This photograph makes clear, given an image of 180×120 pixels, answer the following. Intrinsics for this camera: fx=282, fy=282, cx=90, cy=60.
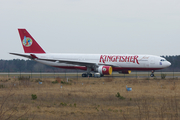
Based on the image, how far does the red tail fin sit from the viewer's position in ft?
160

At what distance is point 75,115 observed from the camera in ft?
39.0

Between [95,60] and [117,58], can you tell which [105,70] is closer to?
[117,58]

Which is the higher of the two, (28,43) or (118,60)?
(28,43)

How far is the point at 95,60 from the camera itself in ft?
146

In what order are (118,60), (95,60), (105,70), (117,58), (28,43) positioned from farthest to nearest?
(28,43)
(95,60)
(117,58)
(118,60)
(105,70)

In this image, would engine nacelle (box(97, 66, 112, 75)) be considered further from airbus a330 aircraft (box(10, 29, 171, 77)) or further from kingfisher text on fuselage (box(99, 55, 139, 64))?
kingfisher text on fuselage (box(99, 55, 139, 64))

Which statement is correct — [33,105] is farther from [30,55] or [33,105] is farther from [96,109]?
[30,55]

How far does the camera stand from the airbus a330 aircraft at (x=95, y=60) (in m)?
41.8

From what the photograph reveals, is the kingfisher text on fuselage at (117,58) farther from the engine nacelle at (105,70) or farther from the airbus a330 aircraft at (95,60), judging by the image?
the engine nacelle at (105,70)

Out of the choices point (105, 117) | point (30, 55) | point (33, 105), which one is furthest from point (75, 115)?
point (30, 55)

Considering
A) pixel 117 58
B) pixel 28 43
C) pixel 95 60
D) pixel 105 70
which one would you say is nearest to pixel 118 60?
pixel 117 58

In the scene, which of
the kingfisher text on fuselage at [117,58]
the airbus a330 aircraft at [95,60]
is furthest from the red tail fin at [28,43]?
the kingfisher text on fuselage at [117,58]

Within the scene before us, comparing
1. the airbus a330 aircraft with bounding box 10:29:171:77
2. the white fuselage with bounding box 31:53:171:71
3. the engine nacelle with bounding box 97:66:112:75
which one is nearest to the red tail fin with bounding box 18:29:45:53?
the airbus a330 aircraft with bounding box 10:29:171:77

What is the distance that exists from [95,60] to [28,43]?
41.9 feet
